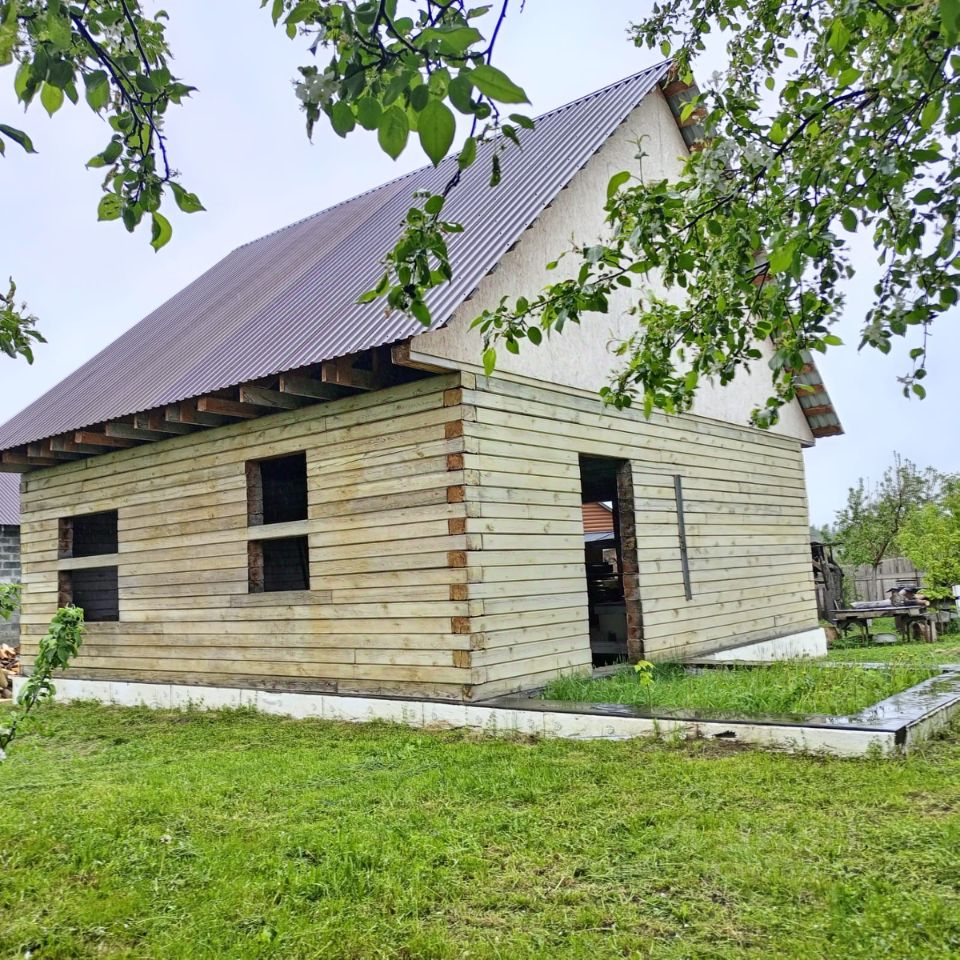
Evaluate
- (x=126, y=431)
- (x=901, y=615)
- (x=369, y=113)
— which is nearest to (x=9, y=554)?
(x=126, y=431)

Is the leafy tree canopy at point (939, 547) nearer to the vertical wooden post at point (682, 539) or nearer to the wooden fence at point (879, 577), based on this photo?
the wooden fence at point (879, 577)

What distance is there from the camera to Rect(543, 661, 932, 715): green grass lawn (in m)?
5.74

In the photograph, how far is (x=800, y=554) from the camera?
475 inches

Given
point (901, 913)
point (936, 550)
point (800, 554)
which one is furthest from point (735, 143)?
point (936, 550)

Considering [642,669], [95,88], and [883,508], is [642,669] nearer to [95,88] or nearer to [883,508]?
[95,88]

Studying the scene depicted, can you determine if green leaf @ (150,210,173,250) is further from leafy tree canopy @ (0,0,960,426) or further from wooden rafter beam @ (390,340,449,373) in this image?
wooden rafter beam @ (390,340,449,373)

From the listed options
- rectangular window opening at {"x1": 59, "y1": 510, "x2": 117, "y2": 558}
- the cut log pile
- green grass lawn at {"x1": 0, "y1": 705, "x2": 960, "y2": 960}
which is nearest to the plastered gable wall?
green grass lawn at {"x1": 0, "y1": 705, "x2": 960, "y2": 960}

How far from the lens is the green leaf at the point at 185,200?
2.37 meters

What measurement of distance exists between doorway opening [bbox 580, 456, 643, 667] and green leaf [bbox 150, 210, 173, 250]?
6288 millimetres

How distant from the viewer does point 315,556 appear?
7613 mm

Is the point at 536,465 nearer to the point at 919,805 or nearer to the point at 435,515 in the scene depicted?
the point at 435,515

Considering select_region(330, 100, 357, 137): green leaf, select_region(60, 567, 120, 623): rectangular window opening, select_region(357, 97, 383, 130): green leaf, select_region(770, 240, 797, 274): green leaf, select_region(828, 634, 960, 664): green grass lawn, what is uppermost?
select_region(770, 240, 797, 274): green leaf

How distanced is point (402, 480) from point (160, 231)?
4785mm

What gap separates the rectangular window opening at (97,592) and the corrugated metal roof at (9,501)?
22.9 ft
